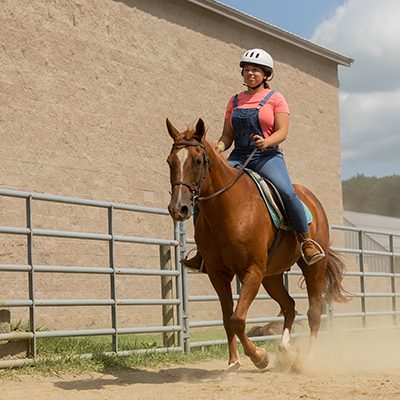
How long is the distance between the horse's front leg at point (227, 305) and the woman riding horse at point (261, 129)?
316 mm

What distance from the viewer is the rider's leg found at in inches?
291

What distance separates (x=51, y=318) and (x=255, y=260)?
5535 millimetres

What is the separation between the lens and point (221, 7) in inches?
624

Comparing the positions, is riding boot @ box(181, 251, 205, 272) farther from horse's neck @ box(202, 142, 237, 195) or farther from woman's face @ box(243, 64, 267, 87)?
woman's face @ box(243, 64, 267, 87)

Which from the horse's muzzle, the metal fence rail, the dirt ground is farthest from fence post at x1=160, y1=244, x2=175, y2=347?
the horse's muzzle

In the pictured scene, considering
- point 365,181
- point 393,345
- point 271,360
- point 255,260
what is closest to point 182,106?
point 393,345

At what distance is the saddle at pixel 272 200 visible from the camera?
725 centimetres

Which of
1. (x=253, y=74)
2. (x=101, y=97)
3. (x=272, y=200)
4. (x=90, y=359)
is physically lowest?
(x=90, y=359)

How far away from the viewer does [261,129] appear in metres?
7.38

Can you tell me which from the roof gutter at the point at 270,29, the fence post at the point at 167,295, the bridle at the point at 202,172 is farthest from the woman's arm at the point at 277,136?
the roof gutter at the point at 270,29

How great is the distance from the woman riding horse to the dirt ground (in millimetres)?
1015

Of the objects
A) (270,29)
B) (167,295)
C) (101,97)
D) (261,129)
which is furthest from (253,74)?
(270,29)

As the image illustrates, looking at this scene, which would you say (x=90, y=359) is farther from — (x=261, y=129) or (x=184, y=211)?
(x=261, y=129)

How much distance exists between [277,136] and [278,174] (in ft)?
1.19
